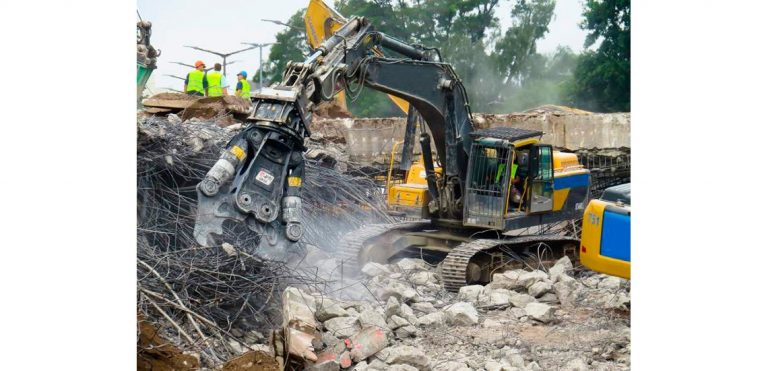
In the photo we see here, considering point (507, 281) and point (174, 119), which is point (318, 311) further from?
point (174, 119)

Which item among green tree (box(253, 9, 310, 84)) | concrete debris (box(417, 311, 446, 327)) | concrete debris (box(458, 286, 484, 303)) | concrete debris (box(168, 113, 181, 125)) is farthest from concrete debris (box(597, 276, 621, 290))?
concrete debris (box(168, 113, 181, 125))

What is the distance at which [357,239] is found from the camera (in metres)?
8.55

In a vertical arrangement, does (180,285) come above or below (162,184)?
below

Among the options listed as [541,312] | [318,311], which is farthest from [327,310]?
[541,312]

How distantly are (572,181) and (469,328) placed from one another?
3130 millimetres

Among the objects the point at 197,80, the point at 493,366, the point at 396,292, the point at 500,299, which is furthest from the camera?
the point at 197,80

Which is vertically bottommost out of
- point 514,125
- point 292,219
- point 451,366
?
point 451,366

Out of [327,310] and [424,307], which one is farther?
[424,307]

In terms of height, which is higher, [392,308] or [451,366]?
[392,308]
